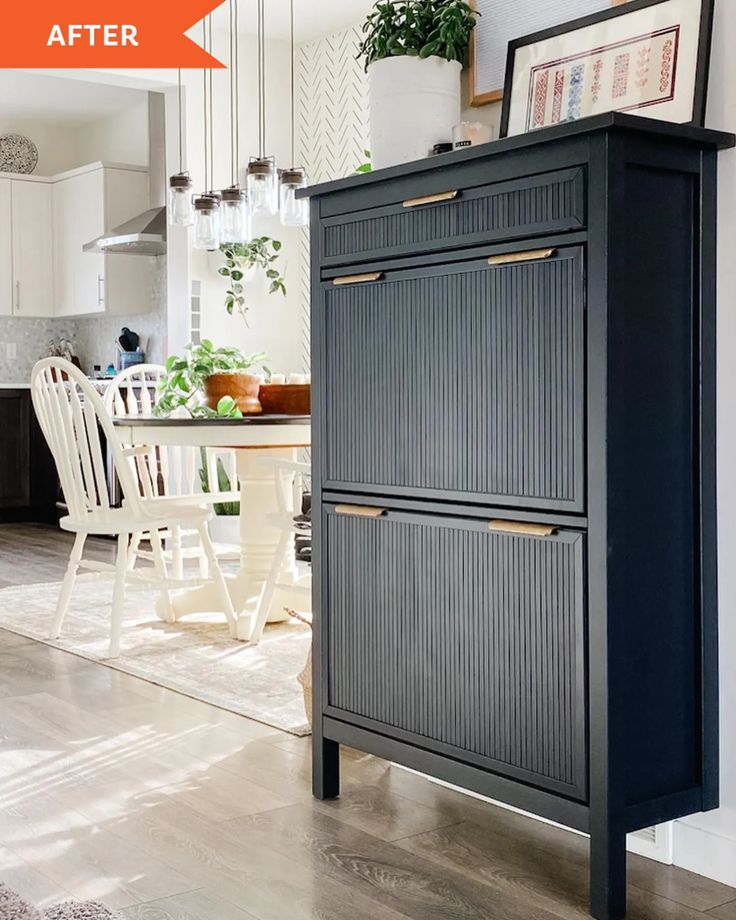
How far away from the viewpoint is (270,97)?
694 cm

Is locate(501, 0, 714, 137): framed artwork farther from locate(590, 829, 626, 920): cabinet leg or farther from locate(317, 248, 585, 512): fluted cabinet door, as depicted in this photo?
locate(590, 829, 626, 920): cabinet leg

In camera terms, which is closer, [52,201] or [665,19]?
[665,19]

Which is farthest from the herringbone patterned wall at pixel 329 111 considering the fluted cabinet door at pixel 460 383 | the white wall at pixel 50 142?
the fluted cabinet door at pixel 460 383

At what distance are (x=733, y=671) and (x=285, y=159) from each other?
5.54 meters

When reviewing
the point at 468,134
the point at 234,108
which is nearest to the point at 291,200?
the point at 234,108

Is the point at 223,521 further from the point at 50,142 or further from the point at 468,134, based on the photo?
the point at 468,134

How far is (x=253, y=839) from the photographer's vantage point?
87.7 inches

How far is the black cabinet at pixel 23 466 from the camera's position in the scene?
25.5ft

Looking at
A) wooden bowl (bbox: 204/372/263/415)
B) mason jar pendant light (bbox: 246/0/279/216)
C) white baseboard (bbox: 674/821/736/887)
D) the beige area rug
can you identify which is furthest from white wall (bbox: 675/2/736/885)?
mason jar pendant light (bbox: 246/0/279/216)

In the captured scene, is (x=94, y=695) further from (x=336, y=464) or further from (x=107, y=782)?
(x=336, y=464)

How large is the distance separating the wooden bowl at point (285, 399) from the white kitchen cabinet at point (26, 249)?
4300 millimetres

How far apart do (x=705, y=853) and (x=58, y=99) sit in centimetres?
710

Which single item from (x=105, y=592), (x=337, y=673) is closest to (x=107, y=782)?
(x=337, y=673)

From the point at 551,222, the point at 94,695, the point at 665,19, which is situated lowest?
the point at 94,695
